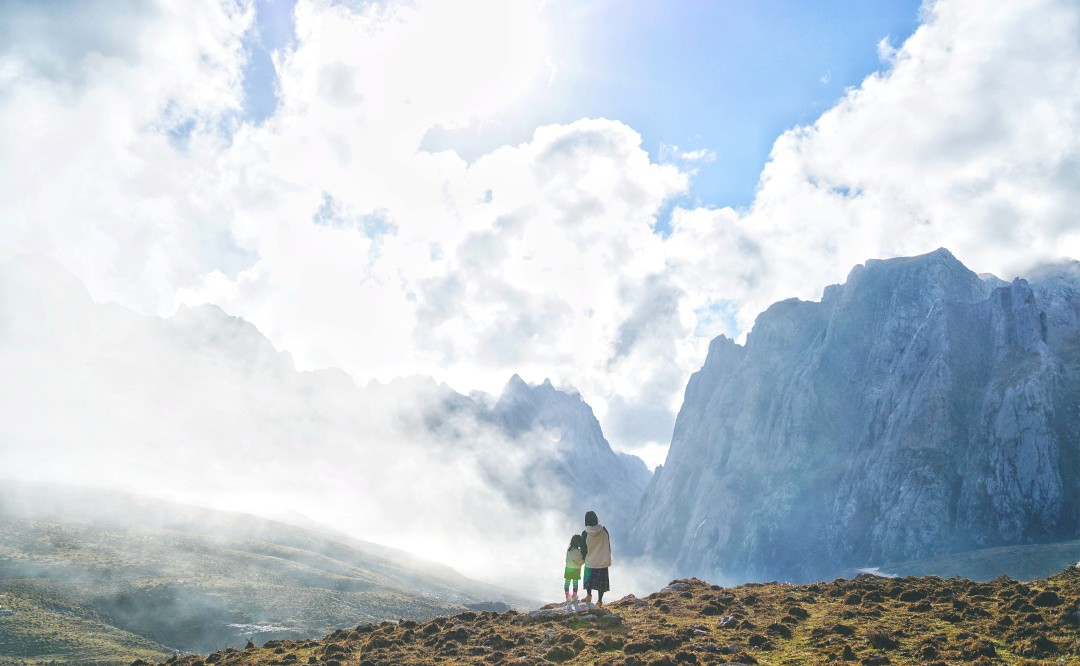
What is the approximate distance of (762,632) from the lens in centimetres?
2834

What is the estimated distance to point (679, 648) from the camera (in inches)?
1030

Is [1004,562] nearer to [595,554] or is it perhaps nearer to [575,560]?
[575,560]

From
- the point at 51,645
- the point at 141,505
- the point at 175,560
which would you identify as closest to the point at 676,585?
the point at 51,645

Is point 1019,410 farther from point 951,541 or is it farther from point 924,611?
point 924,611

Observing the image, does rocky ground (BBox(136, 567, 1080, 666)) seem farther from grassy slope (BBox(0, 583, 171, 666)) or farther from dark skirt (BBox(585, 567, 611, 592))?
grassy slope (BBox(0, 583, 171, 666))

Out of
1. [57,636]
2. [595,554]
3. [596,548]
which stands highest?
[596,548]

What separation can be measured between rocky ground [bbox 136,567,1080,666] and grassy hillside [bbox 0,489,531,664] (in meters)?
65.0

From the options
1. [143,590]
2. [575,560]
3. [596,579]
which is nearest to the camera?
[596,579]

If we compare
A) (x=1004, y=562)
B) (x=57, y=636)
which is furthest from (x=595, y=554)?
(x=1004, y=562)

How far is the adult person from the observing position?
31.9m

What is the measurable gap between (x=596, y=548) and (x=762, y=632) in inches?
343

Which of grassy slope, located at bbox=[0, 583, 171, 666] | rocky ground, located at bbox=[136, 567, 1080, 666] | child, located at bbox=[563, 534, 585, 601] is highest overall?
child, located at bbox=[563, 534, 585, 601]

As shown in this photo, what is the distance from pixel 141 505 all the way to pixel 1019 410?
927 feet

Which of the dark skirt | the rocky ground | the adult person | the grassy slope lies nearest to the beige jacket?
the adult person
